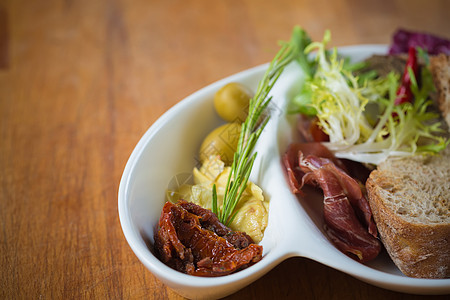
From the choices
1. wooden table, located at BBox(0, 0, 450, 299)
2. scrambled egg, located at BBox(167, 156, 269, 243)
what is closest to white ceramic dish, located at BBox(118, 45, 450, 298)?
scrambled egg, located at BBox(167, 156, 269, 243)

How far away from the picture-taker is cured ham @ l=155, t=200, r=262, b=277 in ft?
4.75

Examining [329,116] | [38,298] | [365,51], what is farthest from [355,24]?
[38,298]

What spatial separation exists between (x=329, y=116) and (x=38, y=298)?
1294mm

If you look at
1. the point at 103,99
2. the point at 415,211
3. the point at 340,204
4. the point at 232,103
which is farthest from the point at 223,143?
the point at 103,99

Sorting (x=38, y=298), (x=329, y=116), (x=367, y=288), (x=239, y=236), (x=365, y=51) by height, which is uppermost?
(x=365, y=51)

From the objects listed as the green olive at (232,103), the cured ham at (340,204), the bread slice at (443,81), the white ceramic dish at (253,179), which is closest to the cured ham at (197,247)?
the white ceramic dish at (253,179)

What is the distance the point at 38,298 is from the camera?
1.58m

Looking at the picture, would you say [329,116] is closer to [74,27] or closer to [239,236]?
[239,236]

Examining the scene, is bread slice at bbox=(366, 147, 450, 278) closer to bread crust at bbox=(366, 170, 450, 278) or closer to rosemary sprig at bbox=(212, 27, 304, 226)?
bread crust at bbox=(366, 170, 450, 278)

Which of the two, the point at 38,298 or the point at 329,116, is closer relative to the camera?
the point at 38,298

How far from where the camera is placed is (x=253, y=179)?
6.02 ft

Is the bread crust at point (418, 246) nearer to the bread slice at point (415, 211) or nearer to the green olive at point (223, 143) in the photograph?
the bread slice at point (415, 211)

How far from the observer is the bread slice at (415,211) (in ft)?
5.11

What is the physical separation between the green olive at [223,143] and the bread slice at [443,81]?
96 cm
